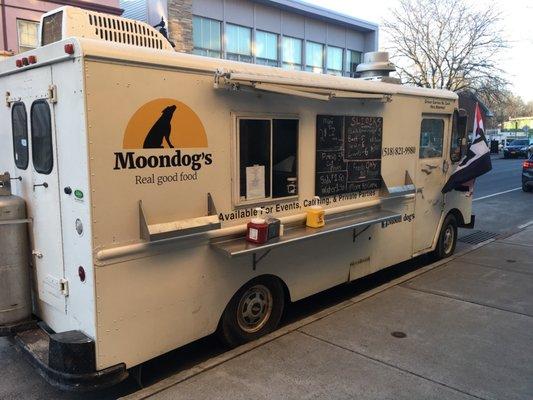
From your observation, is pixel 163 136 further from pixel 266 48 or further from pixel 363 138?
pixel 266 48

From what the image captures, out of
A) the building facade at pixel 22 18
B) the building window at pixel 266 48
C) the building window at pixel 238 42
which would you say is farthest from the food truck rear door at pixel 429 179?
the building window at pixel 266 48

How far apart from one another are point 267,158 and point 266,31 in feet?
68.4

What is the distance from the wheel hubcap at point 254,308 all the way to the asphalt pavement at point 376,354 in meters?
0.22

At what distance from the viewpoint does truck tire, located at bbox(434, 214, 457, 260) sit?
24.1 feet

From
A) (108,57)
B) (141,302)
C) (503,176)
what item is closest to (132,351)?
(141,302)

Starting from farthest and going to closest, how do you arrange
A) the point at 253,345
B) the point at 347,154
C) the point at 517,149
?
the point at 517,149, the point at 347,154, the point at 253,345

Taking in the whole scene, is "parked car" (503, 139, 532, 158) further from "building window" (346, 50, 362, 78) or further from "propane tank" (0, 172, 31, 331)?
"propane tank" (0, 172, 31, 331)

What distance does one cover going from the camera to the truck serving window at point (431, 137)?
6579 millimetres

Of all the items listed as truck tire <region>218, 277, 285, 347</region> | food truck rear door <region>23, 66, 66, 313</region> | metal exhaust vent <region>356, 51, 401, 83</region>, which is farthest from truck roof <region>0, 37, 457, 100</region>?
truck tire <region>218, 277, 285, 347</region>

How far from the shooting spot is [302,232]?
4.59 meters

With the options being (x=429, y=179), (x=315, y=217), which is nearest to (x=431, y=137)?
(x=429, y=179)

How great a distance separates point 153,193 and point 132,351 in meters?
1.16

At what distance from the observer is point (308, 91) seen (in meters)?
4.56

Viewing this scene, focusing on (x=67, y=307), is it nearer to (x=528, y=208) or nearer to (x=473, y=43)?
(x=528, y=208)
